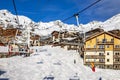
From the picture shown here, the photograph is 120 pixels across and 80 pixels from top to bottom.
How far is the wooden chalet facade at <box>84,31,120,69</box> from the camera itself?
69625 mm

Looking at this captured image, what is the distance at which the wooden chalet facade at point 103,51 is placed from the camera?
69.6 meters

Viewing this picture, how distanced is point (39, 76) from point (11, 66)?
723 centimetres

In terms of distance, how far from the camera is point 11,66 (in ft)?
155

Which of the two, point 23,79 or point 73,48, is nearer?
point 23,79

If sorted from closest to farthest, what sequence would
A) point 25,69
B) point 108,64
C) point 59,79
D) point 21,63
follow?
point 59,79 → point 25,69 → point 21,63 → point 108,64

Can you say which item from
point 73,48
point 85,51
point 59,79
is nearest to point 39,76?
point 59,79

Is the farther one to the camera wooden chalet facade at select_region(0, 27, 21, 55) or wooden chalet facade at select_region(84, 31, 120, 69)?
wooden chalet facade at select_region(84, 31, 120, 69)

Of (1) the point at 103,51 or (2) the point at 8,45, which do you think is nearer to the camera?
(1) the point at 103,51

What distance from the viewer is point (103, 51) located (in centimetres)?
7144

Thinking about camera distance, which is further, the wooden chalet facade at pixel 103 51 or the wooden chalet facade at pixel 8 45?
the wooden chalet facade at pixel 103 51

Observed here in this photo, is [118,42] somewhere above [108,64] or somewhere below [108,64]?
above

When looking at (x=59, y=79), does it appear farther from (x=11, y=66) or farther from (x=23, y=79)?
(x=11, y=66)

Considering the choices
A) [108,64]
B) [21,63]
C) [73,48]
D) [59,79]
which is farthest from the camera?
[73,48]

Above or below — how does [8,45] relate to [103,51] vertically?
above
